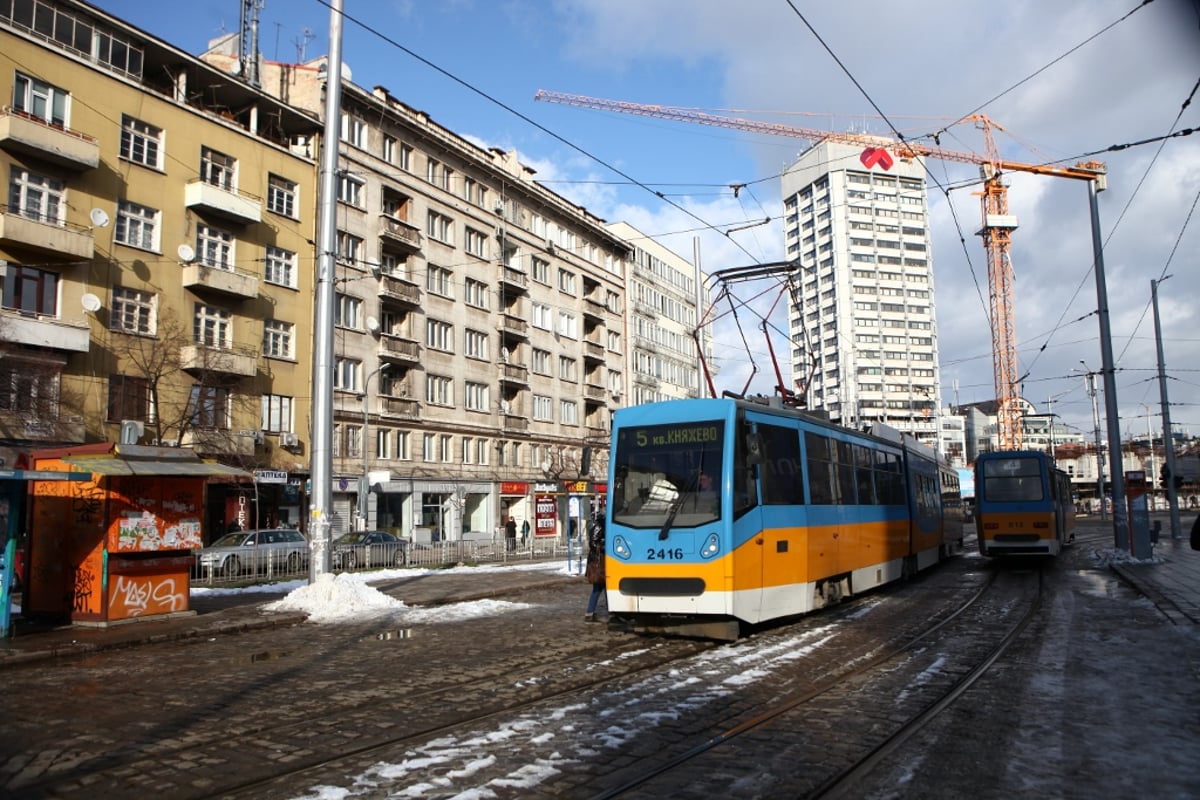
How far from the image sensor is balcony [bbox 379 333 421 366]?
133 ft

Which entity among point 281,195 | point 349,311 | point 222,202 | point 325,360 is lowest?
point 325,360

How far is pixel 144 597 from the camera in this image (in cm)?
1377

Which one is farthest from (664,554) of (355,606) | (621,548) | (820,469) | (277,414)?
(277,414)

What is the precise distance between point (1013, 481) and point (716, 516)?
56.6 ft

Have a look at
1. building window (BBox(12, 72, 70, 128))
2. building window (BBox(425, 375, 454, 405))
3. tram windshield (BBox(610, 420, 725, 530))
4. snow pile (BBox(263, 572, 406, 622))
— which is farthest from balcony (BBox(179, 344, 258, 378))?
tram windshield (BBox(610, 420, 725, 530))

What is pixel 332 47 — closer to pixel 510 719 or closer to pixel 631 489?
pixel 631 489

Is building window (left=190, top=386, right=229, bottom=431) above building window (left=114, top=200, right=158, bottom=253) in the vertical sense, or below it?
below

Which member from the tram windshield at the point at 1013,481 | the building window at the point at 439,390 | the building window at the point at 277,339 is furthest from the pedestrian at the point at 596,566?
the building window at the point at 439,390

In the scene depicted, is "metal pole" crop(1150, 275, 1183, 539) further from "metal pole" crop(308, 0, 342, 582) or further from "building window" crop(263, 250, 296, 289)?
"building window" crop(263, 250, 296, 289)

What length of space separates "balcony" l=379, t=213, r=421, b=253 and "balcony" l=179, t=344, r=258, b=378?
10002 millimetres

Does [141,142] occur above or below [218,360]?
above

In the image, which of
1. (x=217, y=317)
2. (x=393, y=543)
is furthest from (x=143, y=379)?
(x=393, y=543)

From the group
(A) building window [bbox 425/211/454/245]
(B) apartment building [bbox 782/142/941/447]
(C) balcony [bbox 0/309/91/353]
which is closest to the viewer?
(C) balcony [bbox 0/309/91/353]

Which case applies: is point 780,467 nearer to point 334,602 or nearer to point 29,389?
point 334,602
